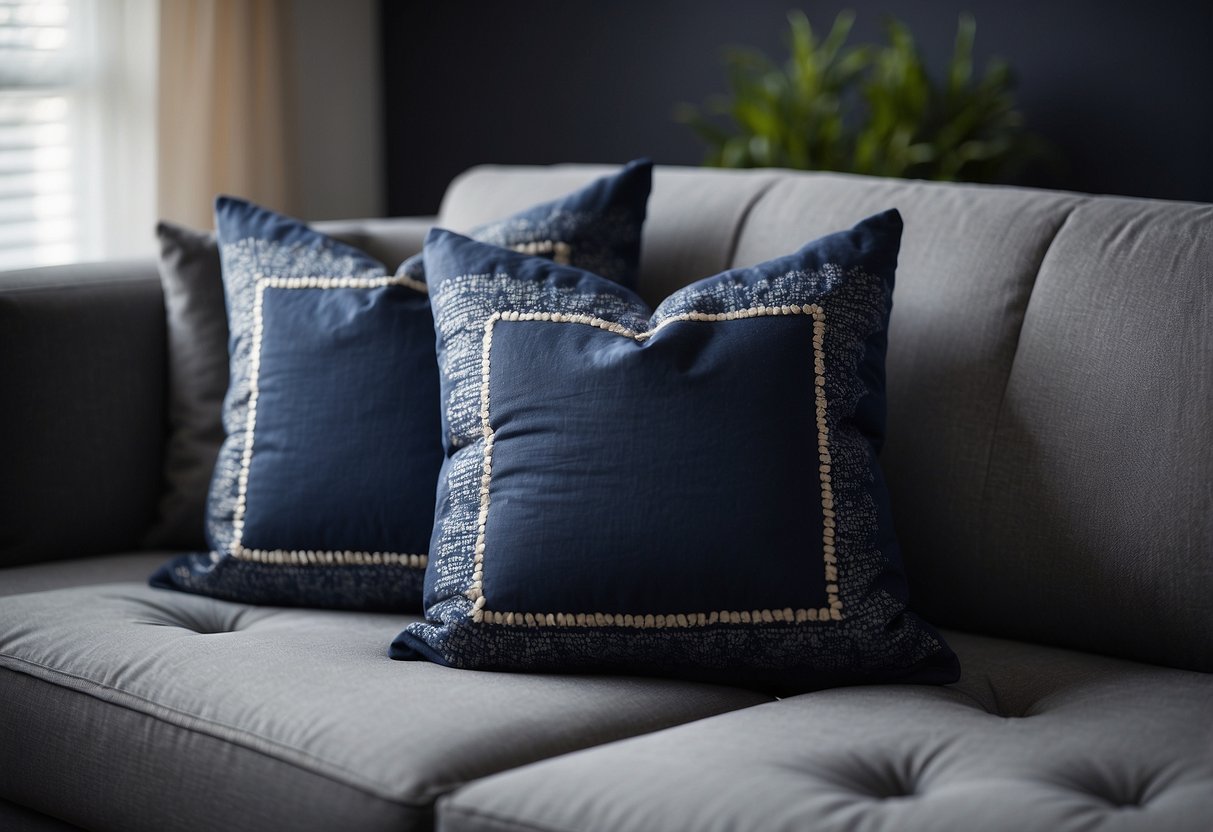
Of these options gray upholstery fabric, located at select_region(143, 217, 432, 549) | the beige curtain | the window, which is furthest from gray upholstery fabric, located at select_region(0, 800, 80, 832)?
the beige curtain

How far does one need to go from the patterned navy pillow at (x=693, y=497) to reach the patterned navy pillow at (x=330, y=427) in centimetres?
16

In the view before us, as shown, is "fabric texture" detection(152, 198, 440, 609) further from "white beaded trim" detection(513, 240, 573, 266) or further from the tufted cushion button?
"white beaded trim" detection(513, 240, 573, 266)

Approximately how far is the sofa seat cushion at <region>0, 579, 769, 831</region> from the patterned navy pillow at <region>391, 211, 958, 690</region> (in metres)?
0.07

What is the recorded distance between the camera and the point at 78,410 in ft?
6.16

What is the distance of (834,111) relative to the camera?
313 cm

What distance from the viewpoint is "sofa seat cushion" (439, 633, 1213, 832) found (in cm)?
108

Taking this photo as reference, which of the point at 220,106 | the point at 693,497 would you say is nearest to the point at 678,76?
the point at 220,106

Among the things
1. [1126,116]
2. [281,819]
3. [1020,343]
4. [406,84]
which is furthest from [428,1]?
[281,819]

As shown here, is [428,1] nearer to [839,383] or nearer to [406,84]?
[406,84]

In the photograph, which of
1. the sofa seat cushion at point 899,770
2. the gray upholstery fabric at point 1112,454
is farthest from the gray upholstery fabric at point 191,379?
the gray upholstery fabric at point 1112,454

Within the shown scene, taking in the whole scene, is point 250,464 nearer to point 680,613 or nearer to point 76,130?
point 680,613

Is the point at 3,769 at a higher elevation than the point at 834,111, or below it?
below

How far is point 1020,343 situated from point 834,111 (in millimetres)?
1651

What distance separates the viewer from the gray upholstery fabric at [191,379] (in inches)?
75.5
